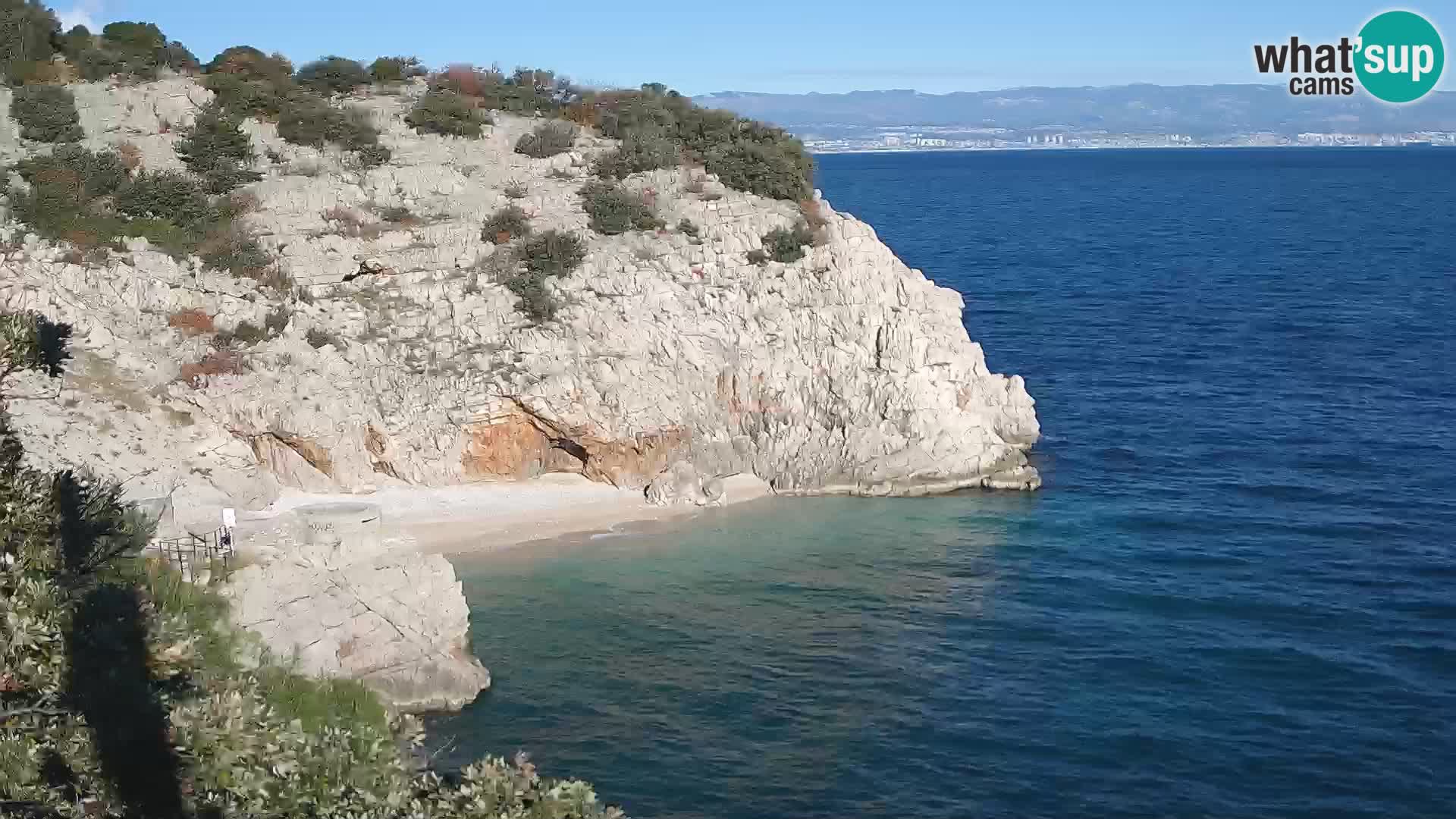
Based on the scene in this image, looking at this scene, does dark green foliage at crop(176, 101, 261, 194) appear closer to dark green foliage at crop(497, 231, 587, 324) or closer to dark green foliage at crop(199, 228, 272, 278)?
dark green foliage at crop(199, 228, 272, 278)

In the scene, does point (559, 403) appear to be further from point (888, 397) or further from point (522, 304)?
point (888, 397)

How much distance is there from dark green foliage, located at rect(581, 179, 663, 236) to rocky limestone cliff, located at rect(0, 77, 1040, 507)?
1.90 ft

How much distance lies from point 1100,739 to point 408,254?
2475 centimetres

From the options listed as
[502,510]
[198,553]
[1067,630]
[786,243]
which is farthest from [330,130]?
[1067,630]

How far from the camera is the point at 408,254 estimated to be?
1564 inches

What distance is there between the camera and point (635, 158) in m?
44.5

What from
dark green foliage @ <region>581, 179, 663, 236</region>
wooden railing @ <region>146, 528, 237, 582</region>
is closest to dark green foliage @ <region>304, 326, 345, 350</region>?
dark green foliage @ <region>581, 179, 663, 236</region>

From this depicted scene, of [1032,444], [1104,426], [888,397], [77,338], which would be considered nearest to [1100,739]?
[888,397]

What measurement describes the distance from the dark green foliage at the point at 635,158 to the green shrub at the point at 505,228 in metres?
4.30

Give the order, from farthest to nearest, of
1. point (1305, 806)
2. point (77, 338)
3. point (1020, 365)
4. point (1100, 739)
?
point (1020, 365), point (77, 338), point (1100, 739), point (1305, 806)

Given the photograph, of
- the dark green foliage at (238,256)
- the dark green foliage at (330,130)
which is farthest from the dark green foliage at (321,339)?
the dark green foliage at (330,130)

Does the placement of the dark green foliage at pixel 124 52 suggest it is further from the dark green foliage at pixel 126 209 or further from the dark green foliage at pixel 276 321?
the dark green foliage at pixel 276 321

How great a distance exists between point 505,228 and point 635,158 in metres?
5.84

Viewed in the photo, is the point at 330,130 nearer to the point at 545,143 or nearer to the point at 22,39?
the point at 545,143
